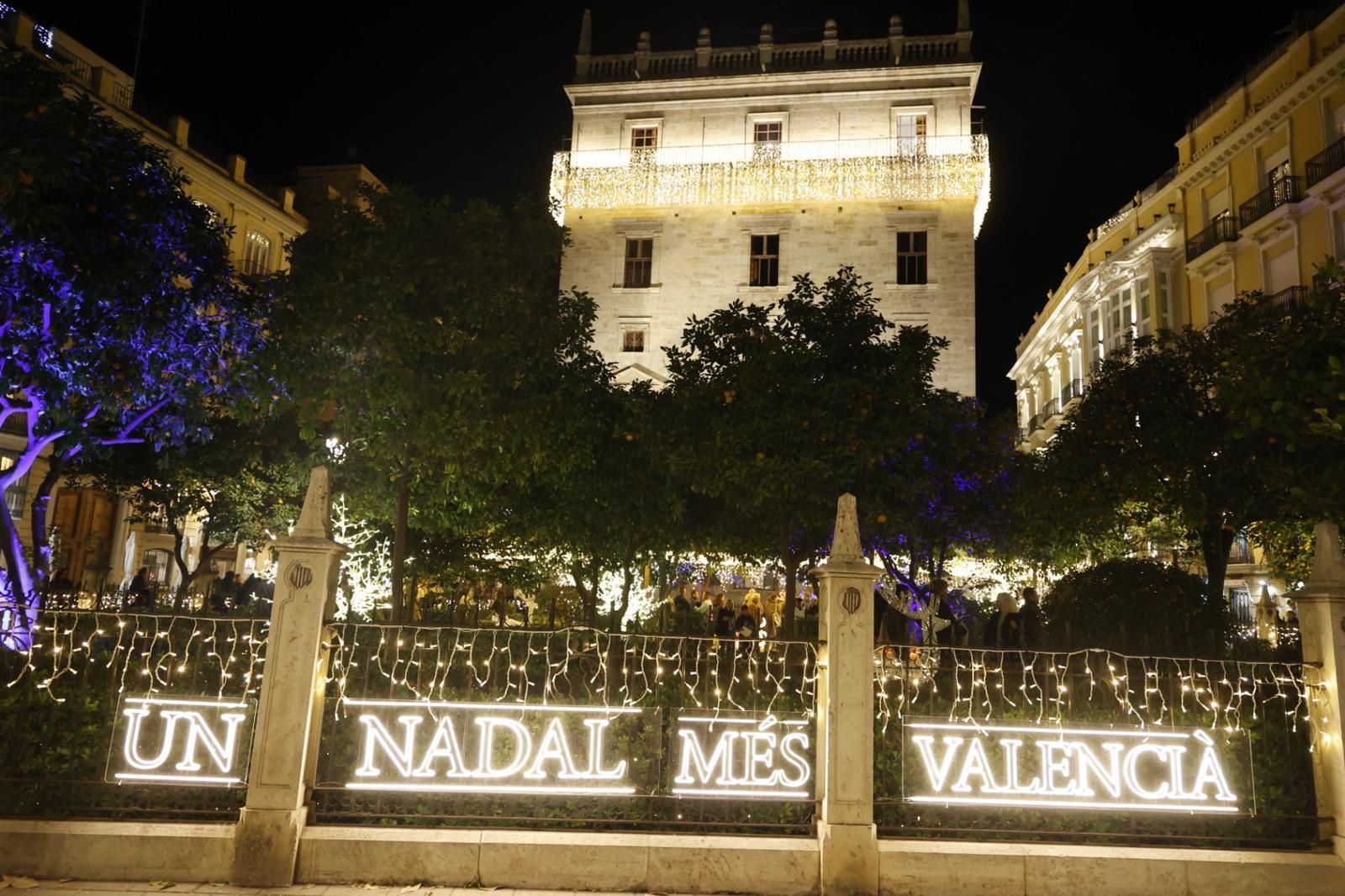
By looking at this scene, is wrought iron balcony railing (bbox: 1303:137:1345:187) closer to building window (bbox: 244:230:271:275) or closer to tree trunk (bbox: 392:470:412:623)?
tree trunk (bbox: 392:470:412:623)

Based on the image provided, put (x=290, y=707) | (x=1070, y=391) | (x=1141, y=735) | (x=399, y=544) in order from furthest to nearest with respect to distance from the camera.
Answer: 1. (x=1070, y=391)
2. (x=399, y=544)
3. (x=1141, y=735)
4. (x=290, y=707)

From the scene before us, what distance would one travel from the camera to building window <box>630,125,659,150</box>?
3241 centimetres

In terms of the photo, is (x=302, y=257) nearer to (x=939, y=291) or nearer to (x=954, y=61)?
(x=939, y=291)

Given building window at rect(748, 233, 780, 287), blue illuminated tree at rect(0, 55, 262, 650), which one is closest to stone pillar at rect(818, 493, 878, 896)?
blue illuminated tree at rect(0, 55, 262, 650)

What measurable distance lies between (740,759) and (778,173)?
2746 centimetres

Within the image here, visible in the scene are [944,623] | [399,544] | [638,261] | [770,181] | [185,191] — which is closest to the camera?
[399,544]

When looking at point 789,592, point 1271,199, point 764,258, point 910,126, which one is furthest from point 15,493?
point 1271,199

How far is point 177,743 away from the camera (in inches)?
239

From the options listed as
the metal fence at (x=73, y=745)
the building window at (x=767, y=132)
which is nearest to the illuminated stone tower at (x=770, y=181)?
the building window at (x=767, y=132)

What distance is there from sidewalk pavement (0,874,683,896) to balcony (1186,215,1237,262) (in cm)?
2926

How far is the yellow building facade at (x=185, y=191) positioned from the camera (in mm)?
24531

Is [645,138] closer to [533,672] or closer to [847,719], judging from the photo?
[533,672]

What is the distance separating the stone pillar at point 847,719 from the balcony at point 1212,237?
2716 cm

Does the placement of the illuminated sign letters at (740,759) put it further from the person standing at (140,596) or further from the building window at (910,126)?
the building window at (910,126)
